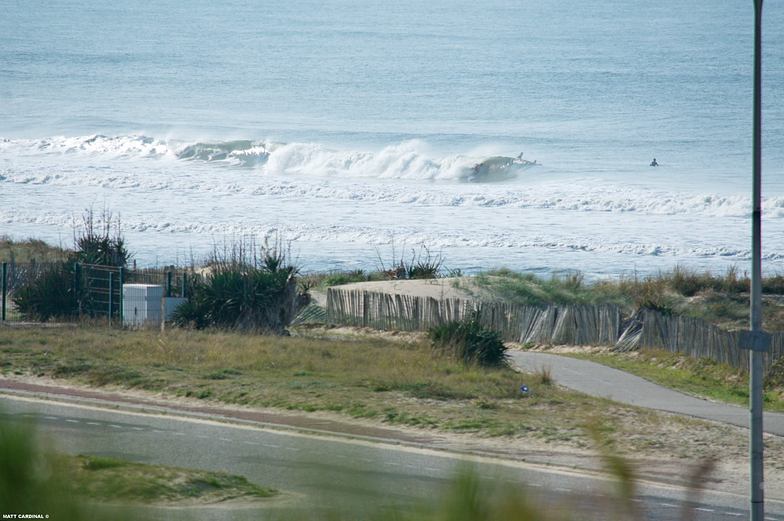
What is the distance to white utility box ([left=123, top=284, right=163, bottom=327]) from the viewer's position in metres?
25.4

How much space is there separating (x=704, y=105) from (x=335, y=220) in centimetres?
4537

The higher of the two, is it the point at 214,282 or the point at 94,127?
the point at 94,127

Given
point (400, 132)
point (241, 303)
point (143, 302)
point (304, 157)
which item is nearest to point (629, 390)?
point (241, 303)

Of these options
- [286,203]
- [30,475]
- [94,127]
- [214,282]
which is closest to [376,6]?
[94,127]

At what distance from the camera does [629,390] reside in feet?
59.9

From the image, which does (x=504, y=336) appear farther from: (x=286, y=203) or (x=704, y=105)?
(x=704, y=105)

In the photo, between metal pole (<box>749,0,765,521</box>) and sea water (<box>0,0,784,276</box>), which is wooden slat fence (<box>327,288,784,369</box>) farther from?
sea water (<box>0,0,784,276</box>)

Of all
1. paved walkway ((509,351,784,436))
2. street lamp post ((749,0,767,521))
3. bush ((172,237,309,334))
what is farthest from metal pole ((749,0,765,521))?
bush ((172,237,309,334))

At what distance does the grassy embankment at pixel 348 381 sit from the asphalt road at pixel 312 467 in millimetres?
1553

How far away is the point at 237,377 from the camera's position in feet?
57.4

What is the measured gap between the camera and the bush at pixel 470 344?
19906 millimetres

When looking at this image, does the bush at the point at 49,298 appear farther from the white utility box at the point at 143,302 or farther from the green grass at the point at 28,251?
the green grass at the point at 28,251

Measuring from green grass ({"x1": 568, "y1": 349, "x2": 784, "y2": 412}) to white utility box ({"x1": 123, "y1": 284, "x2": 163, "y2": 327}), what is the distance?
29.2ft

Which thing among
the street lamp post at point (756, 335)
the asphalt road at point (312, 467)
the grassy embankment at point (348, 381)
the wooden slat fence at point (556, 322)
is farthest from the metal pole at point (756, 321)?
the wooden slat fence at point (556, 322)
